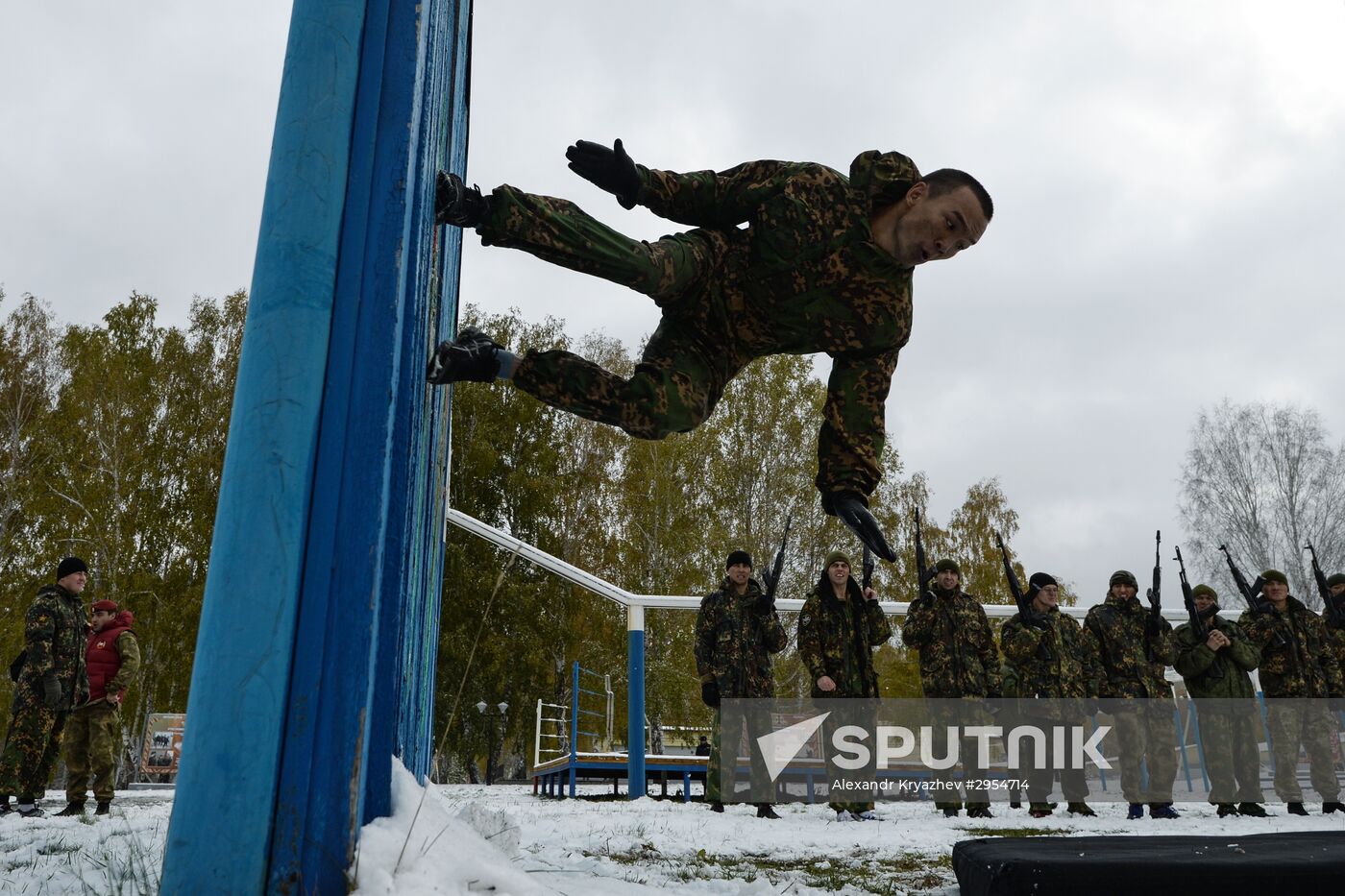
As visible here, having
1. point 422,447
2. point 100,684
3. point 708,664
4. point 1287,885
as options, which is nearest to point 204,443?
point 100,684

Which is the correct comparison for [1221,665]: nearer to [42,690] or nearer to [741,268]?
[741,268]

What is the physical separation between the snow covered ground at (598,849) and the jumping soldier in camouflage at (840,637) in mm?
820

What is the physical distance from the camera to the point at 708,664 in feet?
21.2

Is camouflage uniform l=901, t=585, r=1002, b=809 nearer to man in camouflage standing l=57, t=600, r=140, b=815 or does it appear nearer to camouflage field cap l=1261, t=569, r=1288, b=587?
camouflage field cap l=1261, t=569, r=1288, b=587

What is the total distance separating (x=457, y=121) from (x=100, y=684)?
4301 mm

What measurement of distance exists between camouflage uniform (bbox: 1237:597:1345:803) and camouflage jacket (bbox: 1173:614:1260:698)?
16 cm

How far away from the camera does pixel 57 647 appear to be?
5.29 metres

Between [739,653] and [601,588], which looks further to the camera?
[601,588]

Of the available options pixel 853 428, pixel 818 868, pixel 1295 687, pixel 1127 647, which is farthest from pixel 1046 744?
pixel 853 428

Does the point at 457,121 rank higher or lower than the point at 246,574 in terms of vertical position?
higher

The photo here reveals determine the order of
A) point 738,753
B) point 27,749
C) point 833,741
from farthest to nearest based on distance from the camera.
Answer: point 738,753 → point 833,741 → point 27,749

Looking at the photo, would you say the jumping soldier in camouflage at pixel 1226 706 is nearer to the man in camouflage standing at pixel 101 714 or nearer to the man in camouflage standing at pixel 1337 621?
the man in camouflage standing at pixel 1337 621

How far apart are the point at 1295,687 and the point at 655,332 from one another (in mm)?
6801

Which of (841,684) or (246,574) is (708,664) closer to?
(841,684)
